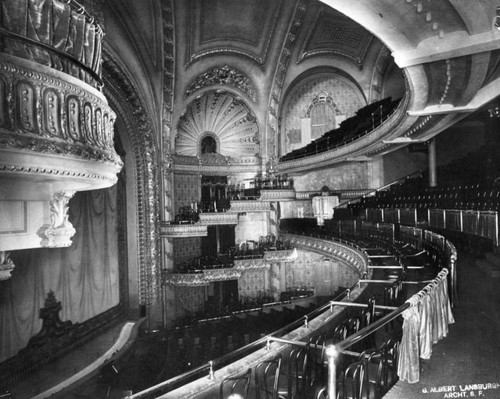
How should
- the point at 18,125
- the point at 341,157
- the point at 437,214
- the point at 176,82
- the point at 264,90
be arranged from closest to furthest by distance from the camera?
the point at 18,125 < the point at 437,214 < the point at 341,157 < the point at 176,82 < the point at 264,90

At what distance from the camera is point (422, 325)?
400 centimetres

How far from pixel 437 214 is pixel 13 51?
32.3ft

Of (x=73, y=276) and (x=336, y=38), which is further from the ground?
(x=336, y=38)

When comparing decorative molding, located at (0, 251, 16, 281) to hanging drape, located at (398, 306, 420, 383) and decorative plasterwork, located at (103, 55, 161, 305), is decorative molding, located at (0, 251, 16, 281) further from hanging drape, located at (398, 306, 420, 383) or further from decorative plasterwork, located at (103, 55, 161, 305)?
decorative plasterwork, located at (103, 55, 161, 305)

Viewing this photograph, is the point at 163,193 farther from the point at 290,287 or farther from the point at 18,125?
the point at 18,125

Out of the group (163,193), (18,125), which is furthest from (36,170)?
(163,193)

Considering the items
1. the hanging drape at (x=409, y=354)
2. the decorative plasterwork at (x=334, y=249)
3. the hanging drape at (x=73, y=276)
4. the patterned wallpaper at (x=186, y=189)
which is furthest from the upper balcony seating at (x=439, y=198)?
the hanging drape at (x=73, y=276)

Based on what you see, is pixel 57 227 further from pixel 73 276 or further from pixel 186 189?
pixel 186 189

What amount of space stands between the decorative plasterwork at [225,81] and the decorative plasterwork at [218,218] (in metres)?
5.14

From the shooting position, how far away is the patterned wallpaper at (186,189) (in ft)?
60.4

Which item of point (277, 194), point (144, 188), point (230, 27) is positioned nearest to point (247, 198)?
point (277, 194)

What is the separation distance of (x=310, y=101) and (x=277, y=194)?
19.4 ft

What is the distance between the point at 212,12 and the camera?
1603 cm

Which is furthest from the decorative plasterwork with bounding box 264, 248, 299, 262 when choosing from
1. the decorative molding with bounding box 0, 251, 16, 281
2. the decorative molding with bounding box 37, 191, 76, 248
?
the decorative molding with bounding box 37, 191, 76, 248
